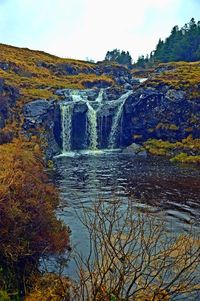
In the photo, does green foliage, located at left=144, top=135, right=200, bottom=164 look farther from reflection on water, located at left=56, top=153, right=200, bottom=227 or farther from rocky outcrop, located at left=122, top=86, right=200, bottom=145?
reflection on water, located at left=56, top=153, right=200, bottom=227

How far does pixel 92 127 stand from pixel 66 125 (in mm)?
5245

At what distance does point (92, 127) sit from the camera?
73.3 metres

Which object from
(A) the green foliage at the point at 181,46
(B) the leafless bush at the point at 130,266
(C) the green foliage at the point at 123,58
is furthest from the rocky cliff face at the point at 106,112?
(C) the green foliage at the point at 123,58

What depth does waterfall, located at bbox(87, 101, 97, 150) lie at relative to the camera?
7200 cm

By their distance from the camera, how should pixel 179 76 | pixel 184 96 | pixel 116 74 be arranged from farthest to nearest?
pixel 116 74 < pixel 179 76 < pixel 184 96

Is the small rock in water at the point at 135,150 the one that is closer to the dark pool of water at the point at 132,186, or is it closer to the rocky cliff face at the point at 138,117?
the rocky cliff face at the point at 138,117

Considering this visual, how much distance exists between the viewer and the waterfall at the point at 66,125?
228ft

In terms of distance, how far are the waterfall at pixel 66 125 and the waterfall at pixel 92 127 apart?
3780mm

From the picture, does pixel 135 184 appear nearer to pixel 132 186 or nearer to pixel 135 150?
pixel 132 186

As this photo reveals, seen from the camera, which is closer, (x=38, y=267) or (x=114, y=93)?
(x=38, y=267)

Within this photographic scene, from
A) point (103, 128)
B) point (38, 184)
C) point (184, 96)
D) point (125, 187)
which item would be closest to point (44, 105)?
point (103, 128)

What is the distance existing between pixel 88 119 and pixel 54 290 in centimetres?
5870

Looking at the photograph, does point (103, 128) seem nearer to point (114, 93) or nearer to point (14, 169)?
point (114, 93)

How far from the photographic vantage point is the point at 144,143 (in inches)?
2746
